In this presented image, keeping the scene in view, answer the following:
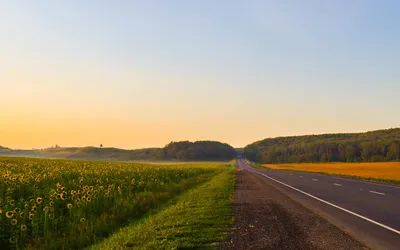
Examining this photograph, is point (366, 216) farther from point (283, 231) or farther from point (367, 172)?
point (367, 172)

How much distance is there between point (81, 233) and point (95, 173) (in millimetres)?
12777

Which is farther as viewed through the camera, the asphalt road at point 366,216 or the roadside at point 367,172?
the roadside at point 367,172

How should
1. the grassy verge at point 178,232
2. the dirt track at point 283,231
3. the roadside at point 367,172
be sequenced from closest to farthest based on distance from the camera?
the grassy verge at point 178,232 < the dirt track at point 283,231 < the roadside at point 367,172

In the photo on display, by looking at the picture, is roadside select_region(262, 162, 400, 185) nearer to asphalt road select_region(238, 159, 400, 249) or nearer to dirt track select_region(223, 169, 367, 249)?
asphalt road select_region(238, 159, 400, 249)

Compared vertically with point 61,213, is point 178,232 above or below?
Answer: below

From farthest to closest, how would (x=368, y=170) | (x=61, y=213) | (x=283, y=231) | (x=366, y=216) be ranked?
(x=368, y=170) → (x=366, y=216) → (x=61, y=213) → (x=283, y=231)

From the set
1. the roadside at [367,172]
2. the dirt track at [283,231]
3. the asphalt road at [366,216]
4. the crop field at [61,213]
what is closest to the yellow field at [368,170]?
the roadside at [367,172]

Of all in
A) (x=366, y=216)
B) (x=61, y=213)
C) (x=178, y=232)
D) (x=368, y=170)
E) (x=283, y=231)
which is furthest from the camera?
(x=368, y=170)

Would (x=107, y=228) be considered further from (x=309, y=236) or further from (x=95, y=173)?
(x=95, y=173)

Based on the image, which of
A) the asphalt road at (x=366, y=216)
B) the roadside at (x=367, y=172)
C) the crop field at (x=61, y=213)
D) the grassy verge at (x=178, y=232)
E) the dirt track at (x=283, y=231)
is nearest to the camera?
the grassy verge at (x=178, y=232)

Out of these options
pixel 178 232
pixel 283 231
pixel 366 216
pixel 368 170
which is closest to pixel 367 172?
pixel 368 170

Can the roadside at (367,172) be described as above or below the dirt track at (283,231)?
above

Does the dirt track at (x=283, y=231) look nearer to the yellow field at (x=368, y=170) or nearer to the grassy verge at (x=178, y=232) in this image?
the grassy verge at (x=178, y=232)

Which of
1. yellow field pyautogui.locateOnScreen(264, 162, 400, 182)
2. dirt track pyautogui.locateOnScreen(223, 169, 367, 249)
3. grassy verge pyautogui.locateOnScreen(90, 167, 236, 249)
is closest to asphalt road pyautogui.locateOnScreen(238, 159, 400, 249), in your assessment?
dirt track pyautogui.locateOnScreen(223, 169, 367, 249)
